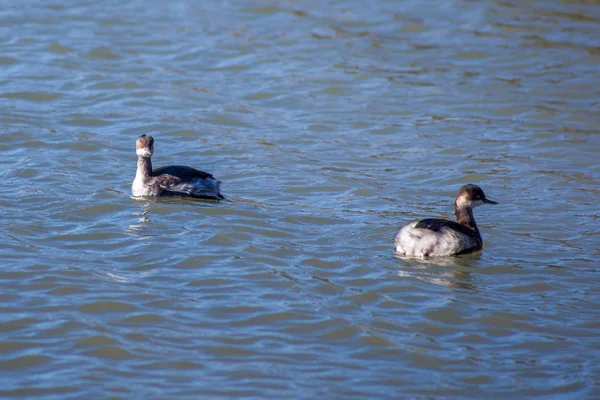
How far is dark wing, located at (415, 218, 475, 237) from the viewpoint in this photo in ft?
27.9

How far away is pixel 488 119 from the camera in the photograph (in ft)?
41.9

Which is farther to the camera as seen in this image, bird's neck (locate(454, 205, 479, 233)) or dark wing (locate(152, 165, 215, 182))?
dark wing (locate(152, 165, 215, 182))

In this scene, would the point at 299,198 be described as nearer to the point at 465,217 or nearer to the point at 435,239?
the point at 465,217

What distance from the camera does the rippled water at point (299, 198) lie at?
6637mm

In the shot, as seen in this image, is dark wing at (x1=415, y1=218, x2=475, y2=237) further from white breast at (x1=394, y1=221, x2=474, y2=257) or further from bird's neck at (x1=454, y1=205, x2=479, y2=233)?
bird's neck at (x1=454, y1=205, x2=479, y2=233)

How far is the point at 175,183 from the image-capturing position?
10039mm

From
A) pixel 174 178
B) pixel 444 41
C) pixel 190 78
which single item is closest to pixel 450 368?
pixel 174 178

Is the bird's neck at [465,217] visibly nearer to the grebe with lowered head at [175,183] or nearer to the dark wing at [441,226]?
the dark wing at [441,226]

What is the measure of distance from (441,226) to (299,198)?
215 centimetres

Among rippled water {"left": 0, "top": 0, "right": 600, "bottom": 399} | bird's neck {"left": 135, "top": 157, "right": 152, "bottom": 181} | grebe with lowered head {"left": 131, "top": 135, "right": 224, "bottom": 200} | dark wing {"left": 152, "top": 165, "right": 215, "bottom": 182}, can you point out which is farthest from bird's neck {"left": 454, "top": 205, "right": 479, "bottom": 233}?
bird's neck {"left": 135, "top": 157, "right": 152, "bottom": 181}

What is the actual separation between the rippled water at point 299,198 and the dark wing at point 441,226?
0.26m

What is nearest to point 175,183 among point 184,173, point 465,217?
point 184,173

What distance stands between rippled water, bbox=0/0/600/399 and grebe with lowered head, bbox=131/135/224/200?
0.14 meters

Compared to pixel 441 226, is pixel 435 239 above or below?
below
